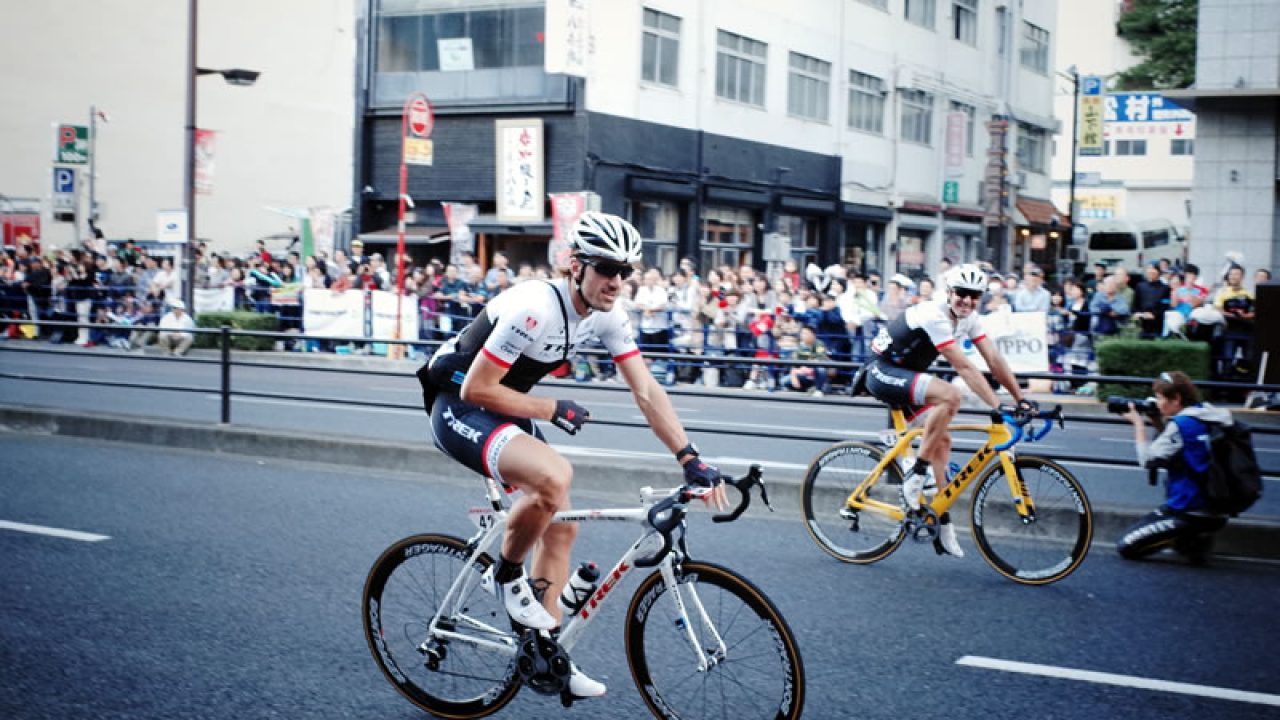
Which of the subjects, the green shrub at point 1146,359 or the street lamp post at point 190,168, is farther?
the street lamp post at point 190,168

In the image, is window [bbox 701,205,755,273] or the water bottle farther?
window [bbox 701,205,755,273]

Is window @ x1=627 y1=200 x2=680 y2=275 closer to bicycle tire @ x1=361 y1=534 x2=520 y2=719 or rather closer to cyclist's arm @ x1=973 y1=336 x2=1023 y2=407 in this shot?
cyclist's arm @ x1=973 y1=336 x2=1023 y2=407

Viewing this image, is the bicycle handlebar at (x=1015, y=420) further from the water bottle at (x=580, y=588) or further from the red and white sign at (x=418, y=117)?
the red and white sign at (x=418, y=117)

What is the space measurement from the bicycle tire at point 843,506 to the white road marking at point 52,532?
4695 millimetres

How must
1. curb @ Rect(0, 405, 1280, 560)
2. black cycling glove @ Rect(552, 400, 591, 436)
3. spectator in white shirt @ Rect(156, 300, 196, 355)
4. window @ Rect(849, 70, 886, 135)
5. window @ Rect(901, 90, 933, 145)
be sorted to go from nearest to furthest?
1. black cycling glove @ Rect(552, 400, 591, 436)
2. curb @ Rect(0, 405, 1280, 560)
3. spectator in white shirt @ Rect(156, 300, 196, 355)
4. window @ Rect(849, 70, 886, 135)
5. window @ Rect(901, 90, 933, 145)

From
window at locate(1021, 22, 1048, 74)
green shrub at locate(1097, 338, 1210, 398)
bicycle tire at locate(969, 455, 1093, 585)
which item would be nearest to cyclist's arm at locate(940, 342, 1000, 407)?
bicycle tire at locate(969, 455, 1093, 585)

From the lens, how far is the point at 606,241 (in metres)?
4.66

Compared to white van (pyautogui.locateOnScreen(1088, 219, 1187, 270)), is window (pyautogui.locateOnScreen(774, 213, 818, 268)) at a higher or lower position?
lower

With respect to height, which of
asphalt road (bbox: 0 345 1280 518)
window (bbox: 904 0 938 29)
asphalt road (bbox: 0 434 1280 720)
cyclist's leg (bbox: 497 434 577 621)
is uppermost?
window (bbox: 904 0 938 29)

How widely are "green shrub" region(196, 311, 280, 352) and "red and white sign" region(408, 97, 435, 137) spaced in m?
4.69

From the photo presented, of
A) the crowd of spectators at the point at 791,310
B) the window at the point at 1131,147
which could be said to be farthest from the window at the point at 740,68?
the window at the point at 1131,147

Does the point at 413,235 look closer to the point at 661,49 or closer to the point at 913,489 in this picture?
the point at 661,49

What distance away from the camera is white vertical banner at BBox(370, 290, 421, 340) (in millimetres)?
24000

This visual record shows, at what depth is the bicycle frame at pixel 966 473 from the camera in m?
8.13
